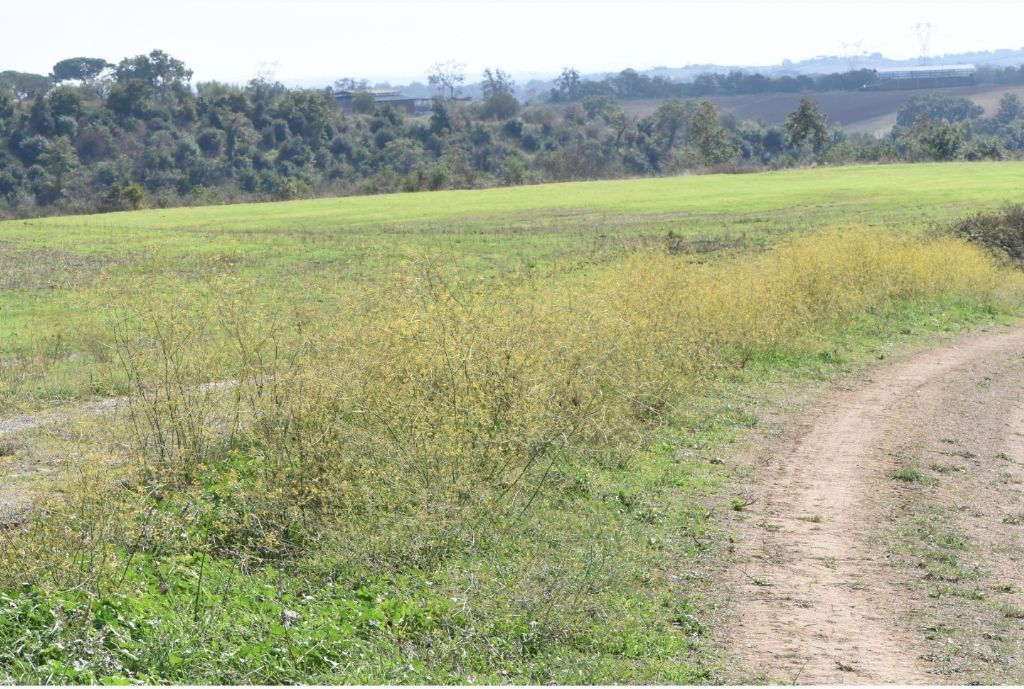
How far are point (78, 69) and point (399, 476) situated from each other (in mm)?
116903

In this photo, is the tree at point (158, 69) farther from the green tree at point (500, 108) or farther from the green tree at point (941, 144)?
the green tree at point (941, 144)

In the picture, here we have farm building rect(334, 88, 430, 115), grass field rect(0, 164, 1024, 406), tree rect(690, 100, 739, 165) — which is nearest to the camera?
grass field rect(0, 164, 1024, 406)

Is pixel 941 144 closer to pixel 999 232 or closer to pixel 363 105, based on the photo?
pixel 999 232

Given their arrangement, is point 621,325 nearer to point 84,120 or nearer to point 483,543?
point 483,543

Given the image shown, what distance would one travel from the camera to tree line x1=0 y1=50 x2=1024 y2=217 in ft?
212

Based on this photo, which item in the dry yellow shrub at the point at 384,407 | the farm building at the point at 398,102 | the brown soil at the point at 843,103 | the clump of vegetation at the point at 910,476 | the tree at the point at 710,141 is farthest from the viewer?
the brown soil at the point at 843,103

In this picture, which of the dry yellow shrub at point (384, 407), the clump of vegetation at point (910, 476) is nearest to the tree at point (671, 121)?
the dry yellow shrub at point (384, 407)

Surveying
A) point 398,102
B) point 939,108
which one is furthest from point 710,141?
point 939,108

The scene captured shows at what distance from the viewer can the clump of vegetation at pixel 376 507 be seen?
673cm

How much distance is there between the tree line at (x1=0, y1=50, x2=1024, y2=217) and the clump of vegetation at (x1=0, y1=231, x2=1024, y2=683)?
151ft

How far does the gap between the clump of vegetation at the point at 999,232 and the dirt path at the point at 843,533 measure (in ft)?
43.1

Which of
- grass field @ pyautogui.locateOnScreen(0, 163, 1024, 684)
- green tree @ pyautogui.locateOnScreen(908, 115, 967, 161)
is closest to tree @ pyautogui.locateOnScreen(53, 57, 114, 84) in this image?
green tree @ pyautogui.locateOnScreen(908, 115, 967, 161)

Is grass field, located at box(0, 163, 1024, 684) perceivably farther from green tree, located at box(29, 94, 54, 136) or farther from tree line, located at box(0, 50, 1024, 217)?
green tree, located at box(29, 94, 54, 136)

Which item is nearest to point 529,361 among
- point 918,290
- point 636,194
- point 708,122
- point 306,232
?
point 918,290
